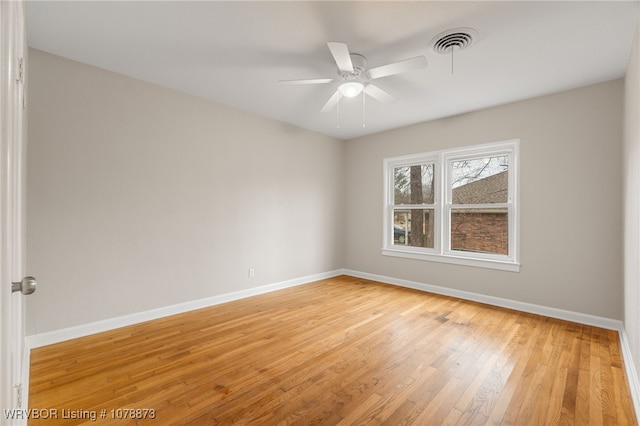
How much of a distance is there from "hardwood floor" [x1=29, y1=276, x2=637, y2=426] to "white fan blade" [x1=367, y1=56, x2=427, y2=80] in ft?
7.68

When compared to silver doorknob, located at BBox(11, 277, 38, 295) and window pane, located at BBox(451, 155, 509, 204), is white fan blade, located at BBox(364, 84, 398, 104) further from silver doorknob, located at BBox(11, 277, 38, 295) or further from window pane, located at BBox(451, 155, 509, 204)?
silver doorknob, located at BBox(11, 277, 38, 295)

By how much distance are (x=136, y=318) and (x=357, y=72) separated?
3.36 m

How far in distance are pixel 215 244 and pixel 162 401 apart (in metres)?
2.14

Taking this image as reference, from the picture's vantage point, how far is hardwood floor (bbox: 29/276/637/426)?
179cm

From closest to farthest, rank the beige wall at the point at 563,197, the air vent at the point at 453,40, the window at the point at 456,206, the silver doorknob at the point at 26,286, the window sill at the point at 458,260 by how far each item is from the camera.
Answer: the silver doorknob at the point at 26,286 < the air vent at the point at 453,40 < the beige wall at the point at 563,197 < the window sill at the point at 458,260 < the window at the point at 456,206

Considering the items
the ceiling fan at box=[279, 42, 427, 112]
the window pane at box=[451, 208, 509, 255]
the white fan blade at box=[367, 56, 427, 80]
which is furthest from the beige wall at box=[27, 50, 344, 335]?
the window pane at box=[451, 208, 509, 255]

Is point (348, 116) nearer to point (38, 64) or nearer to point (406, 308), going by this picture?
point (406, 308)

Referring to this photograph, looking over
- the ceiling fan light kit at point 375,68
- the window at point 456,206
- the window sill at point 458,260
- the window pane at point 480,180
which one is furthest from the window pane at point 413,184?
the ceiling fan light kit at point 375,68

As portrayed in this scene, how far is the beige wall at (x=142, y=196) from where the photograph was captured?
105 inches

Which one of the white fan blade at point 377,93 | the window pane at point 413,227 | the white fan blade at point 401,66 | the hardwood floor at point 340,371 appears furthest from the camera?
the window pane at point 413,227

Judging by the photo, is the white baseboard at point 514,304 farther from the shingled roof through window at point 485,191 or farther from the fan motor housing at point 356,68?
the fan motor housing at point 356,68

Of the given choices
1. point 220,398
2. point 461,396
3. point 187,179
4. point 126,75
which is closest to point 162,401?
point 220,398

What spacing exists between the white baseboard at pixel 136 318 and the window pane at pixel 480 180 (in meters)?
2.97

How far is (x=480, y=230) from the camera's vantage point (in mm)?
4141
